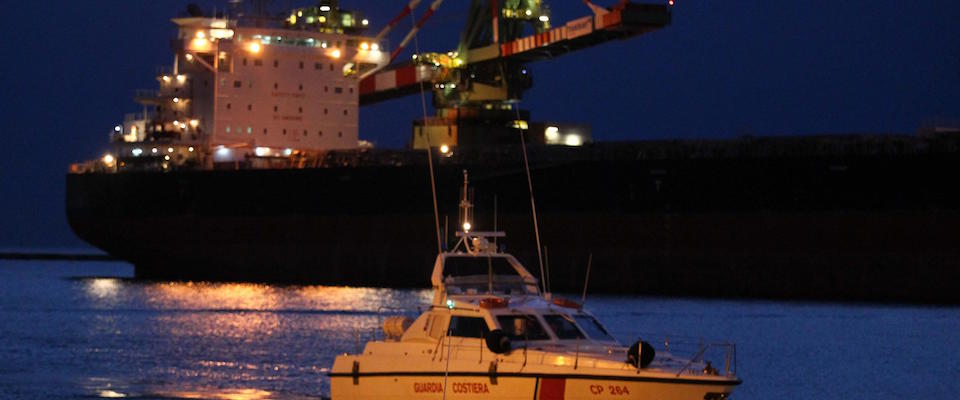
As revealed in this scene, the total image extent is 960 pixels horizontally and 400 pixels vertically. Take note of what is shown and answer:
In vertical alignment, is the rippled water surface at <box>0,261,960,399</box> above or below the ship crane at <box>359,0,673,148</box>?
below

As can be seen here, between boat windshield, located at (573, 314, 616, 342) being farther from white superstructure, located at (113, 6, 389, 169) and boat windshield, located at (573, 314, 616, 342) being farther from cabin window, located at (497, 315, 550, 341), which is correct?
white superstructure, located at (113, 6, 389, 169)

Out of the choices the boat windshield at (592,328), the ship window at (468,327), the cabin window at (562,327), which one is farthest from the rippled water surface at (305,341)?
the cabin window at (562,327)

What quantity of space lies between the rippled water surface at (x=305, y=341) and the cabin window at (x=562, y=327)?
17.9 ft

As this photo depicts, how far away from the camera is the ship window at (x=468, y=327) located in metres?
15.2

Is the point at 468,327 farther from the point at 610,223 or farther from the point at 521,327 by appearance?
the point at 610,223

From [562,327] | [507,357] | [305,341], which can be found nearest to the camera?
[507,357]

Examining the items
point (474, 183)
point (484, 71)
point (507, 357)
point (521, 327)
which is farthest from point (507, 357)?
point (484, 71)

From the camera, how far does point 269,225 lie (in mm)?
47125

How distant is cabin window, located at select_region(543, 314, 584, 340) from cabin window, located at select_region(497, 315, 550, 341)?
0.36 feet

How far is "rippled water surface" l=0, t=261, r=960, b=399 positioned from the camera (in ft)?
69.9

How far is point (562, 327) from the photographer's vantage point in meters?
15.3

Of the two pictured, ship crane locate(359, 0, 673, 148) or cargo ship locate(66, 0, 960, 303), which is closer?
cargo ship locate(66, 0, 960, 303)

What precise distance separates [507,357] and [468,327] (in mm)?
751

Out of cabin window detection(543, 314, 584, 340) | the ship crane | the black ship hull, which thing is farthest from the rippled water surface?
the ship crane
